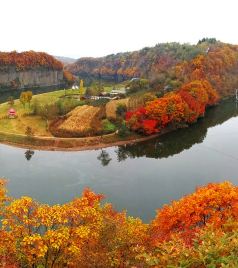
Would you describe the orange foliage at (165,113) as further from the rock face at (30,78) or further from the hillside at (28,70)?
the hillside at (28,70)

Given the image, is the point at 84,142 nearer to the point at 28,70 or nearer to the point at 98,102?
the point at 98,102

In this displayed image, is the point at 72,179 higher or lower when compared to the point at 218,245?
lower

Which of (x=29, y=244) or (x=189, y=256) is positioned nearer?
(x=189, y=256)

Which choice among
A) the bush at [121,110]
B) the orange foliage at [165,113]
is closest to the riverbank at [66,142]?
the orange foliage at [165,113]

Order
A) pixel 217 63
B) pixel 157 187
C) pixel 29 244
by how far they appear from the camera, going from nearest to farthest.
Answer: pixel 29 244
pixel 157 187
pixel 217 63

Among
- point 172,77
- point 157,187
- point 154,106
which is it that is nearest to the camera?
point 157,187

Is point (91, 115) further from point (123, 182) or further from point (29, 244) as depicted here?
point (29, 244)

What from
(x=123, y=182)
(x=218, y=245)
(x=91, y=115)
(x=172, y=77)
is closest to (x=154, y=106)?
(x=91, y=115)

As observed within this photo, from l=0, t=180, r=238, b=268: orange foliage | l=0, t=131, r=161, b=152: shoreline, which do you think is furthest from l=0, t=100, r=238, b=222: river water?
l=0, t=180, r=238, b=268: orange foliage
